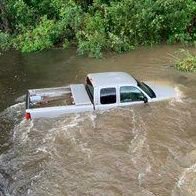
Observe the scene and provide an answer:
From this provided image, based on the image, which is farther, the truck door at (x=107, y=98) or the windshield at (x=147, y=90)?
the windshield at (x=147, y=90)

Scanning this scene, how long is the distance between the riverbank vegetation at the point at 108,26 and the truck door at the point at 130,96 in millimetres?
6734

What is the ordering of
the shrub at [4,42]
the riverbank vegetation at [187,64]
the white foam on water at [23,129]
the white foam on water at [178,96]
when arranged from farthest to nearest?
the shrub at [4,42]
the riverbank vegetation at [187,64]
the white foam on water at [178,96]
the white foam on water at [23,129]

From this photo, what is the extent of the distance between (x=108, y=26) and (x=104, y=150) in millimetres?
11416

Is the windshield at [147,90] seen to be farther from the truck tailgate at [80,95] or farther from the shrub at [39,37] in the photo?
the shrub at [39,37]

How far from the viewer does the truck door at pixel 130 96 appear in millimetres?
14461

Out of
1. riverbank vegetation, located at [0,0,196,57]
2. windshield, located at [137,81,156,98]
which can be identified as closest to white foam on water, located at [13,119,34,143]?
windshield, located at [137,81,156,98]

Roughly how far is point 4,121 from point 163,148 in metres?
5.00

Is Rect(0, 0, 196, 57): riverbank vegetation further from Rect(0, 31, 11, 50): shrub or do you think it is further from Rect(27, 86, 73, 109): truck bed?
Rect(27, 86, 73, 109): truck bed

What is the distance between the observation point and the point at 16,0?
2581 cm

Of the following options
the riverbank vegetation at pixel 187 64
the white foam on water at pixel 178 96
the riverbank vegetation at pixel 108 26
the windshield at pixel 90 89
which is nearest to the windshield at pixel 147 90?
the white foam on water at pixel 178 96

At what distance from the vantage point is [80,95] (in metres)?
14.9

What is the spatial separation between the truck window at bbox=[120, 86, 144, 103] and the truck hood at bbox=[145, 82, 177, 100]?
66 cm

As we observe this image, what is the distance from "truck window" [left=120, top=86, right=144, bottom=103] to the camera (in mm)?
14453

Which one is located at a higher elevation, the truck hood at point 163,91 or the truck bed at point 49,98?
the truck bed at point 49,98
